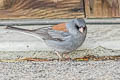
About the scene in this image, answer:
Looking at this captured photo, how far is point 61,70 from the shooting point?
12.9 ft

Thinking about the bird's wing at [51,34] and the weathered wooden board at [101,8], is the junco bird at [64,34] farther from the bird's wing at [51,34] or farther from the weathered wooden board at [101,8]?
the weathered wooden board at [101,8]

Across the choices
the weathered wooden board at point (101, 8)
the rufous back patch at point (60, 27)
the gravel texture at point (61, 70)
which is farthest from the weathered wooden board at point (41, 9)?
the gravel texture at point (61, 70)

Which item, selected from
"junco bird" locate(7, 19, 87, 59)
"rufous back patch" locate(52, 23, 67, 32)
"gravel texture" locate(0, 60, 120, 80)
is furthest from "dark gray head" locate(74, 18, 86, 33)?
"gravel texture" locate(0, 60, 120, 80)

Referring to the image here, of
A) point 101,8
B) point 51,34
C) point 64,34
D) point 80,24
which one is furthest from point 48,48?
point 101,8

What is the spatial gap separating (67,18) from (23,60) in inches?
30.1

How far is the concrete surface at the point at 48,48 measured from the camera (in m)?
4.66

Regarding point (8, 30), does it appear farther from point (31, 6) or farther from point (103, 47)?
point (103, 47)

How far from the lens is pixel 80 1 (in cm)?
457

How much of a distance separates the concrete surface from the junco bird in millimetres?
201

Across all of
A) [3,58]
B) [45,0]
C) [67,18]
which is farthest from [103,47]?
[3,58]

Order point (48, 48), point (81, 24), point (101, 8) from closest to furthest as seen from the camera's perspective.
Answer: point (81, 24)
point (101, 8)
point (48, 48)

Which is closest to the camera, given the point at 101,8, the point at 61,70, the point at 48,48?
the point at 61,70

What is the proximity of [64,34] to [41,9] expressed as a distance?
1.55 ft

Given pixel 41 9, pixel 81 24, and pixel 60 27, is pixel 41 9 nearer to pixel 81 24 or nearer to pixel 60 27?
pixel 60 27
